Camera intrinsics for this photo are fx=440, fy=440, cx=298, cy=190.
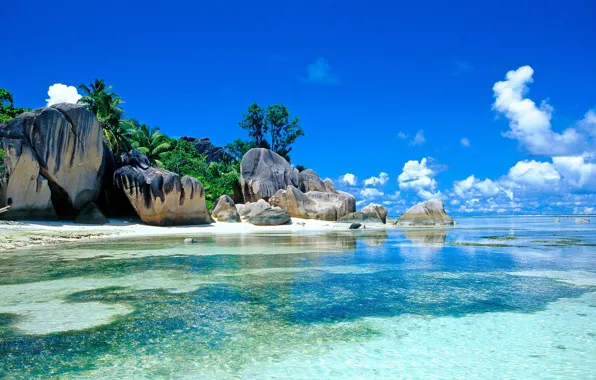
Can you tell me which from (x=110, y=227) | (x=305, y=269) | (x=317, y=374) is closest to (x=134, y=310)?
(x=317, y=374)

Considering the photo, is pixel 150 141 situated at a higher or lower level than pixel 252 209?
higher

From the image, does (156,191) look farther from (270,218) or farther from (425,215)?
(425,215)

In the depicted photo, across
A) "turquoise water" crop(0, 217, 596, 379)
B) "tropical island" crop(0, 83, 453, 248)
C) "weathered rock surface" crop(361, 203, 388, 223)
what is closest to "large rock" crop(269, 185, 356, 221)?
"tropical island" crop(0, 83, 453, 248)

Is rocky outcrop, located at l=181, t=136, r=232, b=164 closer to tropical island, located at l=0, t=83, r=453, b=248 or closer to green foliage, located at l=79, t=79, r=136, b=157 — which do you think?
tropical island, located at l=0, t=83, r=453, b=248

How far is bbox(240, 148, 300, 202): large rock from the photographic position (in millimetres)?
39441

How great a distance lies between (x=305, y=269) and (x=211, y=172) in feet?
105

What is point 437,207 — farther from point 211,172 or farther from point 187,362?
point 187,362

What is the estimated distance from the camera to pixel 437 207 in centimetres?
3784

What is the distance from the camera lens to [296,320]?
6.10m

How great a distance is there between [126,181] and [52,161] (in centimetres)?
408

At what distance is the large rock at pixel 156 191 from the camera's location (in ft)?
81.3

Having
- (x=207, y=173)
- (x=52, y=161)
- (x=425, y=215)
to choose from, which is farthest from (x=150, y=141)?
(x=425, y=215)

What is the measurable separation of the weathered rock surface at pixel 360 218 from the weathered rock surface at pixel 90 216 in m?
18.8

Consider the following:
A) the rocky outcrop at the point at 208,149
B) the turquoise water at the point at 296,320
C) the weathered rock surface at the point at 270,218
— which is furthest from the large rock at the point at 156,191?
the rocky outcrop at the point at 208,149
